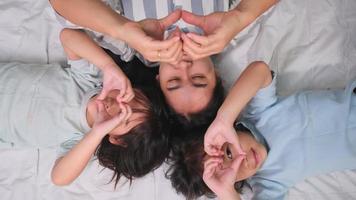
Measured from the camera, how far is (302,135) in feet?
3.47

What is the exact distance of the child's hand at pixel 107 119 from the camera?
0.95 m

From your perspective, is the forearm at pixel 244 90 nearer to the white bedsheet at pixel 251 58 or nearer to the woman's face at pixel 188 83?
the woman's face at pixel 188 83

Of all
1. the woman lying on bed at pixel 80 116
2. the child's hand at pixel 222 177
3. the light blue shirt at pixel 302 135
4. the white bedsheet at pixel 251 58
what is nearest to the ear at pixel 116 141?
the woman lying on bed at pixel 80 116

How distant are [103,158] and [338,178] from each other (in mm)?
611

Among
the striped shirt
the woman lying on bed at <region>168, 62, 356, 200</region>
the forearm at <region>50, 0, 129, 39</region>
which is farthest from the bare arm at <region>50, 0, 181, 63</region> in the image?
the woman lying on bed at <region>168, 62, 356, 200</region>

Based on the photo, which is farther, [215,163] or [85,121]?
[85,121]

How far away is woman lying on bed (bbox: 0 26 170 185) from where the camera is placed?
1.01 meters

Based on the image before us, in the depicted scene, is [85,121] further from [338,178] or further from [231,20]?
[338,178]

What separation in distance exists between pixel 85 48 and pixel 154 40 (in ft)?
0.84

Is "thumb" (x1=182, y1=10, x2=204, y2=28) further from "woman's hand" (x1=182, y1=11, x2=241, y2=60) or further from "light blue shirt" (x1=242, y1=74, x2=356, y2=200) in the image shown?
"light blue shirt" (x1=242, y1=74, x2=356, y2=200)

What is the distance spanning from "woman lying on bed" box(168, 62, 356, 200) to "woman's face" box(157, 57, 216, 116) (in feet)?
0.23

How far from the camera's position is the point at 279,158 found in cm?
108

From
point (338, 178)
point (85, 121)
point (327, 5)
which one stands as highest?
point (327, 5)

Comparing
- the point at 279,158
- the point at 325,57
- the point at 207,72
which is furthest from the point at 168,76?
the point at 325,57
